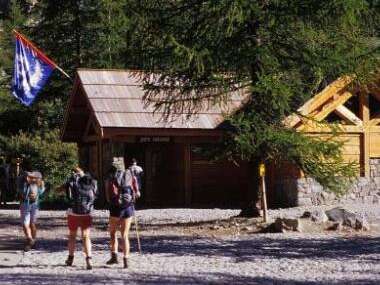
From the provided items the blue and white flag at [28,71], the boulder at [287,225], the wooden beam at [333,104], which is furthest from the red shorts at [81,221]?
the wooden beam at [333,104]

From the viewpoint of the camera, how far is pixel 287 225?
1631 cm

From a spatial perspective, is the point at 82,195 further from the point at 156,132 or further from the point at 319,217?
the point at 156,132

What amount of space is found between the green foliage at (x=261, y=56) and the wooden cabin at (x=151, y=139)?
4987mm

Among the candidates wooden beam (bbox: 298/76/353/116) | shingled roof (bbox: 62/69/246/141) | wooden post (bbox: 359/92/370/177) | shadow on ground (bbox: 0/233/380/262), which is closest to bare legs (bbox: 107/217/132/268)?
shadow on ground (bbox: 0/233/380/262)

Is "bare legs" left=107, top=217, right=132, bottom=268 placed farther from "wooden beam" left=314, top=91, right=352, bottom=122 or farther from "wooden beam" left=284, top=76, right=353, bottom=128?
"wooden beam" left=314, top=91, right=352, bottom=122

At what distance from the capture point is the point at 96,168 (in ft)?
91.7

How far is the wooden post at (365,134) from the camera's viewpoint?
76.1 ft

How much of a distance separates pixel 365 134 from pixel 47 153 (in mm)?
15401

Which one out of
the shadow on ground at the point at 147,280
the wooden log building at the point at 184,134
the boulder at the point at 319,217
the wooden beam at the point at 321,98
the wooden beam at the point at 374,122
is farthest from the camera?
the wooden beam at the point at 374,122

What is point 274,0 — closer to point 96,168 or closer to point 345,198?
point 345,198

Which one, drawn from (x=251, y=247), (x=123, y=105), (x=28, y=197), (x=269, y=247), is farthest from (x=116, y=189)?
(x=123, y=105)

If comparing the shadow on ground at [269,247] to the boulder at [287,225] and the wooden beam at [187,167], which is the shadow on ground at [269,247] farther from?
the wooden beam at [187,167]

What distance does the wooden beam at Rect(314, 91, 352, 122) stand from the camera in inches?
888

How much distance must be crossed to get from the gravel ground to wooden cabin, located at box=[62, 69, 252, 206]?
543 cm
